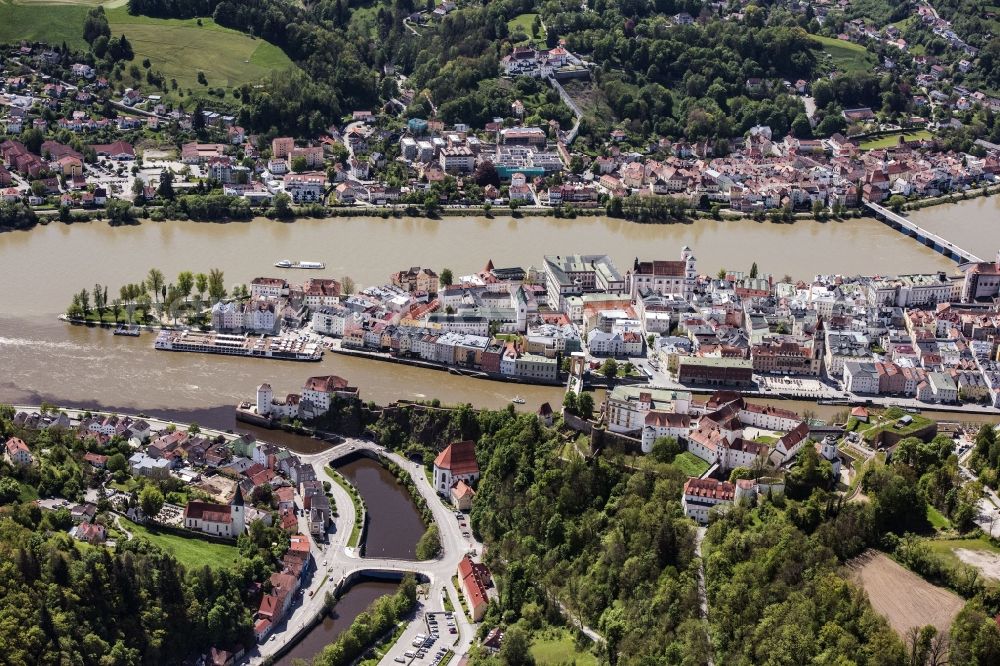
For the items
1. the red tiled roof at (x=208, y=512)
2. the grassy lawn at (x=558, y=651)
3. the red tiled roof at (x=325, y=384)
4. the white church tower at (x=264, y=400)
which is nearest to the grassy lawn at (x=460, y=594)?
the grassy lawn at (x=558, y=651)

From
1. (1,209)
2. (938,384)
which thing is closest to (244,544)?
(938,384)

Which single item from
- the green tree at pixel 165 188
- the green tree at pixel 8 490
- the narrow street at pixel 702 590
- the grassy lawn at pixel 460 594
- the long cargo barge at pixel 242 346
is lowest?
the grassy lawn at pixel 460 594

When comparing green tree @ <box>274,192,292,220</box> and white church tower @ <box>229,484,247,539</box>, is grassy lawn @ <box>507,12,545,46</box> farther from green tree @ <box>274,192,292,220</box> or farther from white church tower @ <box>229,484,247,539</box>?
white church tower @ <box>229,484,247,539</box>

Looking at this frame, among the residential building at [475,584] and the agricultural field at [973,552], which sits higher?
the agricultural field at [973,552]

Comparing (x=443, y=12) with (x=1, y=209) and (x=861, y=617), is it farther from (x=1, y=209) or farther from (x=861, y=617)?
(x=861, y=617)

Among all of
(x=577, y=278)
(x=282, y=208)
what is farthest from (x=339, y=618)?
(x=282, y=208)

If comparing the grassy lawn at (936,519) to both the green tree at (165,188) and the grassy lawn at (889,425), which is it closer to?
the grassy lawn at (889,425)
